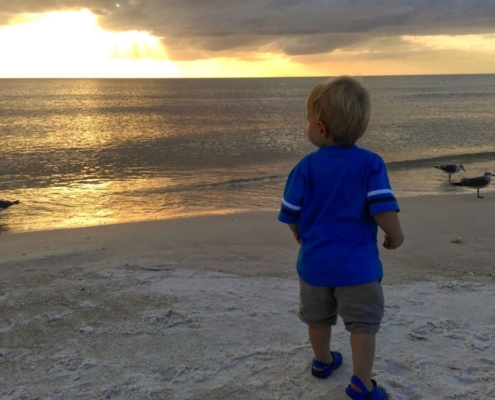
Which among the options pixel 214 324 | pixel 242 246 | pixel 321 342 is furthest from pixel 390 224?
pixel 242 246

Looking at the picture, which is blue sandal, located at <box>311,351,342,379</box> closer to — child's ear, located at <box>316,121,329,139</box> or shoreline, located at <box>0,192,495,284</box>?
child's ear, located at <box>316,121,329,139</box>

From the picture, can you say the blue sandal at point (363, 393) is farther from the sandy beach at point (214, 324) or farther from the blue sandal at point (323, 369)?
the blue sandal at point (323, 369)

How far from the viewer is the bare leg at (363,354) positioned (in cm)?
271

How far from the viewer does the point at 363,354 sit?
2.72 metres

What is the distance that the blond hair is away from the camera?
2.52 m

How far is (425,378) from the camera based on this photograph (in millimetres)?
3016

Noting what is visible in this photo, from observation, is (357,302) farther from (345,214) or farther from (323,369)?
(323,369)

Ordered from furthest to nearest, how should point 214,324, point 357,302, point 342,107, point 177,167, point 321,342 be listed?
point 177,167 < point 214,324 < point 321,342 < point 357,302 < point 342,107

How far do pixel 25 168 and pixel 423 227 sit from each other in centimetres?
1609

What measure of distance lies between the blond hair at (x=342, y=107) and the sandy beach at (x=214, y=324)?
159cm

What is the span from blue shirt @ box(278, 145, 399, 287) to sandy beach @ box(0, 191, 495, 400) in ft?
2.75

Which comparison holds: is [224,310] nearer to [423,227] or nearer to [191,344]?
[191,344]

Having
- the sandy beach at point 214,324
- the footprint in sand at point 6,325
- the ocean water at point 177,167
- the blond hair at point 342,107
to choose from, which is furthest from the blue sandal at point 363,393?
the footprint in sand at point 6,325

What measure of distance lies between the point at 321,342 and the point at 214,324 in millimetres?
1069
